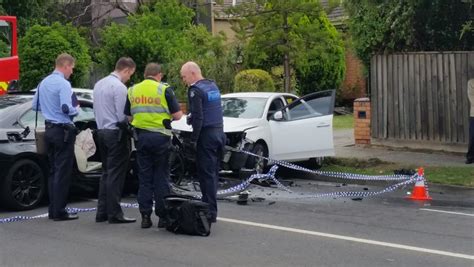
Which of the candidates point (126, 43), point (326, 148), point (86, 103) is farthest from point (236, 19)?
point (86, 103)

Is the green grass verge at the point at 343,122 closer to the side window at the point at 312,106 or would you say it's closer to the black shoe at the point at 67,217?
the side window at the point at 312,106

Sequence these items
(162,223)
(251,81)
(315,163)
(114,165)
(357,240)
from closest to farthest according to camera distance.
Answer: (357,240)
(162,223)
(114,165)
(315,163)
(251,81)

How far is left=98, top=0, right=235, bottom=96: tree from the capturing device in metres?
18.6

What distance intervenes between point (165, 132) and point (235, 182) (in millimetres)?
3976

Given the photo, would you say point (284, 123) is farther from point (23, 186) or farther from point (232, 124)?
point (23, 186)

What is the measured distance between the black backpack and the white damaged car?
434 cm

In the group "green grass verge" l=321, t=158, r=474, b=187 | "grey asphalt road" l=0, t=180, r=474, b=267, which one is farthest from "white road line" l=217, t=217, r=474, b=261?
"green grass verge" l=321, t=158, r=474, b=187

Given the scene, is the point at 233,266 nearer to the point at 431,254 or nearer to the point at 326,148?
the point at 431,254

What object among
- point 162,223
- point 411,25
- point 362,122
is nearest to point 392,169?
point 362,122

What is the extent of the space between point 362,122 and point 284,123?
3377 millimetres

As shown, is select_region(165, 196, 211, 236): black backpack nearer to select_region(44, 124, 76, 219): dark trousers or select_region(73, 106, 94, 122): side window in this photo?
select_region(44, 124, 76, 219): dark trousers

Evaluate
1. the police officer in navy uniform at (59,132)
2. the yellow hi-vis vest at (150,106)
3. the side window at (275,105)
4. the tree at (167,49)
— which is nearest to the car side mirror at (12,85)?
the tree at (167,49)

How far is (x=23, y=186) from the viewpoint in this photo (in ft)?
28.9

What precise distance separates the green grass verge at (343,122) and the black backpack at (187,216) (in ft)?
42.1
